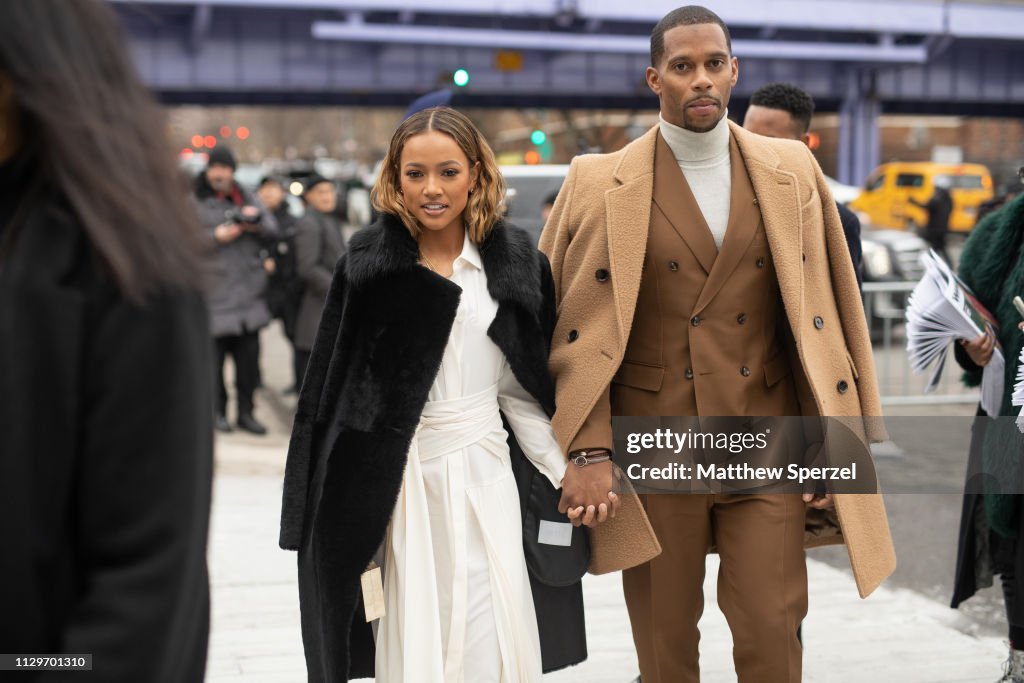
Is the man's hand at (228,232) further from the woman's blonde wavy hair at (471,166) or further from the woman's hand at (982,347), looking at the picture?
the woman's hand at (982,347)

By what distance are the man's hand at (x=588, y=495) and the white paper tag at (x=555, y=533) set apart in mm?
60

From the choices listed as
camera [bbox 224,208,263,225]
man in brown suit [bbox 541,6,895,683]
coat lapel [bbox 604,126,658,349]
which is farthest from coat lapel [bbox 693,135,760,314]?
camera [bbox 224,208,263,225]

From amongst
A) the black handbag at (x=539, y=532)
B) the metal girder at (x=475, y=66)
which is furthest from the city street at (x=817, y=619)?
the metal girder at (x=475, y=66)

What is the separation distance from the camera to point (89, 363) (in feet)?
5.74

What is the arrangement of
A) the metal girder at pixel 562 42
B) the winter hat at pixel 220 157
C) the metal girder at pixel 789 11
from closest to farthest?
1. the winter hat at pixel 220 157
2. the metal girder at pixel 789 11
3. the metal girder at pixel 562 42

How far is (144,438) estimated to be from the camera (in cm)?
177

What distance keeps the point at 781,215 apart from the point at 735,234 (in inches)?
6.9

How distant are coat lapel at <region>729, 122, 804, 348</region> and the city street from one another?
1.99 metres

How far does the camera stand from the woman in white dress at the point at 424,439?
3734 mm

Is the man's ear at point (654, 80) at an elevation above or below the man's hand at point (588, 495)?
above

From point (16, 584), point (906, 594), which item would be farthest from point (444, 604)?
point (906, 594)

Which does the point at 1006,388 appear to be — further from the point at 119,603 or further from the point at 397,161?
the point at 119,603

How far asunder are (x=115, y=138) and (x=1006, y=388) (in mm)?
3669

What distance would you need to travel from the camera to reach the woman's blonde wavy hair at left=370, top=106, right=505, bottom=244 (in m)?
3.93
